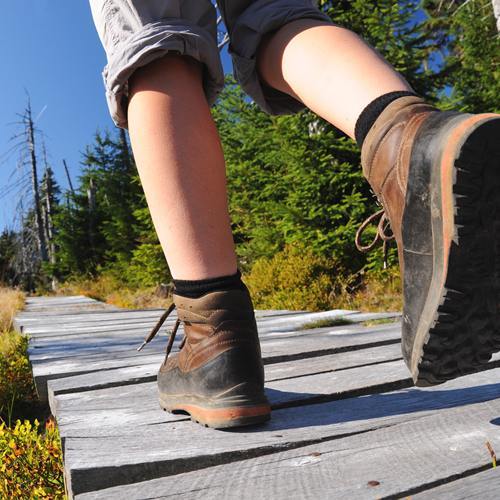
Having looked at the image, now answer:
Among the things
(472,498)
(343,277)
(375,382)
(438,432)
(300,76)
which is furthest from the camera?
(343,277)

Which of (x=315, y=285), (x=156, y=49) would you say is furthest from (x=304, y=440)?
(x=315, y=285)

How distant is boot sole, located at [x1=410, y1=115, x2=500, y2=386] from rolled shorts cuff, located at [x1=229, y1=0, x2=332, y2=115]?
499 mm

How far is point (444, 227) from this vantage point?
75 cm

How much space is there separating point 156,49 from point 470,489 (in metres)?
0.88

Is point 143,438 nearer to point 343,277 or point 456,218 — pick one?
point 456,218

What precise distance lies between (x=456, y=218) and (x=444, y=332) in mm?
173

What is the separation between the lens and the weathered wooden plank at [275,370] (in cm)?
143

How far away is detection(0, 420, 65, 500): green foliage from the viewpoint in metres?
1.18

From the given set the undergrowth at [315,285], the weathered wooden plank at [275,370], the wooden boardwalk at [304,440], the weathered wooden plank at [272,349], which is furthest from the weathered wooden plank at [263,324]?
the undergrowth at [315,285]

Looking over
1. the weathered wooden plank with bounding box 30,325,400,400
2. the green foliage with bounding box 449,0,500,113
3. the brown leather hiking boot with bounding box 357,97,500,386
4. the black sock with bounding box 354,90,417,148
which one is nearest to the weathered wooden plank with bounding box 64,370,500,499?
the brown leather hiking boot with bounding box 357,97,500,386

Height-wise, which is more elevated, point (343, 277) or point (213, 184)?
point (213, 184)

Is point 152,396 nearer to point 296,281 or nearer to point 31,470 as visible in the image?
point 31,470

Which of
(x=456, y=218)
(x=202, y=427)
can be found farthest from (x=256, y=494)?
(x=456, y=218)

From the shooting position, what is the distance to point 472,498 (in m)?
0.62
